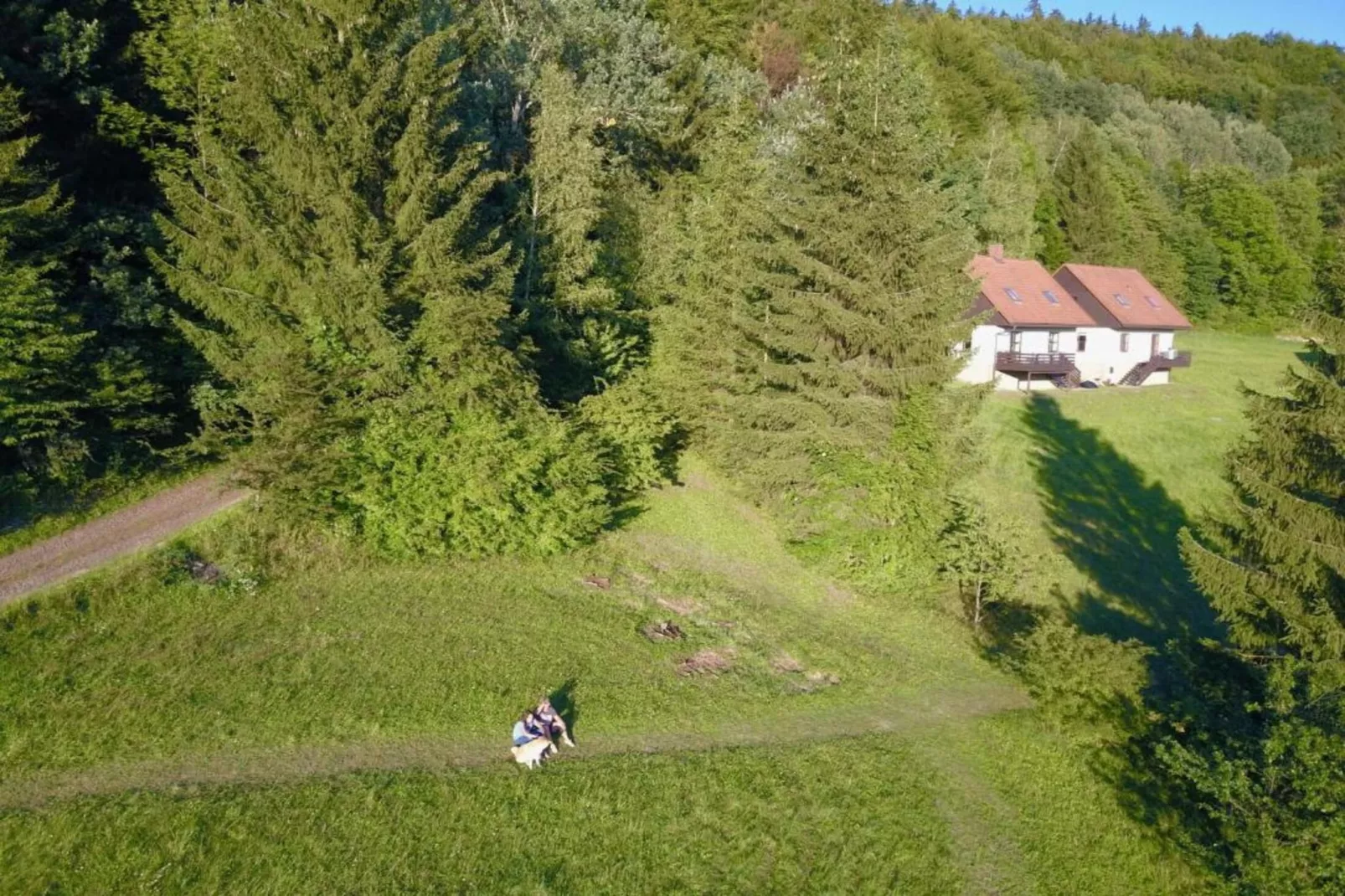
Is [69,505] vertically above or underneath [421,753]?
above

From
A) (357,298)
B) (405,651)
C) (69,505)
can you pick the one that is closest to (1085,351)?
(357,298)

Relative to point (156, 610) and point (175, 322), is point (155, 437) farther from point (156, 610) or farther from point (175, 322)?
point (156, 610)

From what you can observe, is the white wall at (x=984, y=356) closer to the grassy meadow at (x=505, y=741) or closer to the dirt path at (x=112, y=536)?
the grassy meadow at (x=505, y=741)

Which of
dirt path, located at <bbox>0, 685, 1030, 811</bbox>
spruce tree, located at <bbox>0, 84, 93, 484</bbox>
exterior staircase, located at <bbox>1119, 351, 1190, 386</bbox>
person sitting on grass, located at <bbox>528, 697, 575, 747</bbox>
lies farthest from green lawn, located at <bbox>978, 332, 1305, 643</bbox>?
spruce tree, located at <bbox>0, 84, 93, 484</bbox>

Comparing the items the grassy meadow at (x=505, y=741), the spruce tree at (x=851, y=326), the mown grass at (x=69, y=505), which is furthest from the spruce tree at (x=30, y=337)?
the spruce tree at (x=851, y=326)

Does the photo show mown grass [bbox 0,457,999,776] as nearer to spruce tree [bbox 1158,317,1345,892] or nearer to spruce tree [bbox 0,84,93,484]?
spruce tree [bbox 0,84,93,484]

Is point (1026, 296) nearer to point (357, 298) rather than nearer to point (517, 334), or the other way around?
point (517, 334)
